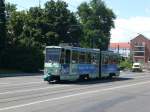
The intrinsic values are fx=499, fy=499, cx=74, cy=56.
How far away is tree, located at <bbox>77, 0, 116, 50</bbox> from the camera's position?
378 feet

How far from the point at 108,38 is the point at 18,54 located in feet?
178

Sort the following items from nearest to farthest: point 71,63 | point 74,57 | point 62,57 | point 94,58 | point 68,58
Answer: point 62,57 → point 68,58 → point 71,63 → point 74,57 → point 94,58


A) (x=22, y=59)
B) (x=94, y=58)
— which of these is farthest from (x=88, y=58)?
(x=22, y=59)

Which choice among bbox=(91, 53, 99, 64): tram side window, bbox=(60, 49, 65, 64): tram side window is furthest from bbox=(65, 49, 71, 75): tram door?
bbox=(91, 53, 99, 64): tram side window

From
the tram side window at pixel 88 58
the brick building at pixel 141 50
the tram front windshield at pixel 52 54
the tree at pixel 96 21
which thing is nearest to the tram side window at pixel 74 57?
the tram front windshield at pixel 52 54

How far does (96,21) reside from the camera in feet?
393

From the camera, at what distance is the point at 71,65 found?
36062mm

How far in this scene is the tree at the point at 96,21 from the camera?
115 m

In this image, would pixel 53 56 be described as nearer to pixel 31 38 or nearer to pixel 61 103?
pixel 61 103

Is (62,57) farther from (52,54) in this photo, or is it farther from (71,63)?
(71,63)

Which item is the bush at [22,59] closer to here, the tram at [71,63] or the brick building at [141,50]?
the tram at [71,63]

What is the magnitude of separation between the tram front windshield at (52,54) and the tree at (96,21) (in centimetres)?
7744

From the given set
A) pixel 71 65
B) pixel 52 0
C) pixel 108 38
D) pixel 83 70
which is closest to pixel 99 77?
pixel 83 70

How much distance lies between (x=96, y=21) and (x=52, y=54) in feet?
278
